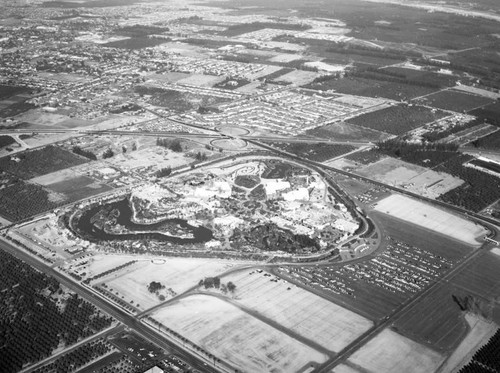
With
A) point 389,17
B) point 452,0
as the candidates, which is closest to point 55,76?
point 389,17

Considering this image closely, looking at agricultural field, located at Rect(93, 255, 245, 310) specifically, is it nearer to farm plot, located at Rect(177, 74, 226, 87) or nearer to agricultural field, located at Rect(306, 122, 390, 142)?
agricultural field, located at Rect(306, 122, 390, 142)

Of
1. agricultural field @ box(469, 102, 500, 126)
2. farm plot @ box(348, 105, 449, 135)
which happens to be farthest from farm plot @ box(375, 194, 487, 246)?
agricultural field @ box(469, 102, 500, 126)

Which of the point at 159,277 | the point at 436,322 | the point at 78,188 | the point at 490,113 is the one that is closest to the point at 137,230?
the point at 159,277

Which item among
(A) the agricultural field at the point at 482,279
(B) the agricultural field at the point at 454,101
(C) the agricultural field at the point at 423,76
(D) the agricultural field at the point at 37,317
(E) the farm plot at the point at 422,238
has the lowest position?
(D) the agricultural field at the point at 37,317

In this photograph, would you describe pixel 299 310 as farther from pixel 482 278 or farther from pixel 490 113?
pixel 490 113

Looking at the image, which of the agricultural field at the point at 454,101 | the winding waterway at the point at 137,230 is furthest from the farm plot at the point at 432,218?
the agricultural field at the point at 454,101

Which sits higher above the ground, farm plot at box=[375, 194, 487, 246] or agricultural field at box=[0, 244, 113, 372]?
farm plot at box=[375, 194, 487, 246]

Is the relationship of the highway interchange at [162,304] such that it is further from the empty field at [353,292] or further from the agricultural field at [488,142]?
the agricultural field at [488,142]
